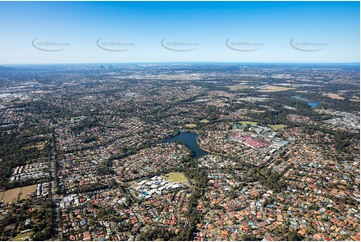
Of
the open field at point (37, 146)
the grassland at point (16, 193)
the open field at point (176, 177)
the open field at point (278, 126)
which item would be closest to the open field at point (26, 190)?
the grassland at point (16, 193)

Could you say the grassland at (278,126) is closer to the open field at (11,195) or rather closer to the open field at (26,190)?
the open field at (26,190)

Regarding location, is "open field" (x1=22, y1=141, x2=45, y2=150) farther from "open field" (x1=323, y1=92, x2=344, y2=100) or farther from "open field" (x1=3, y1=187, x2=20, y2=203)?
"open field" (x1=323, y1=92, x2=344, y2=100)

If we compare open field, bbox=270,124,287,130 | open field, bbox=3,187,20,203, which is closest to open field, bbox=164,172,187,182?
open field, bbox=3,187,20,203

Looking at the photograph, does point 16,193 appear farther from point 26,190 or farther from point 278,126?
point 278,126

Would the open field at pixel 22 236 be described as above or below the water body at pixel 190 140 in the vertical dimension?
above

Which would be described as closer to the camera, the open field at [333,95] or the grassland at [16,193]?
the grassland at [16,193]

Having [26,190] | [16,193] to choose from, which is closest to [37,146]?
[26,190]
